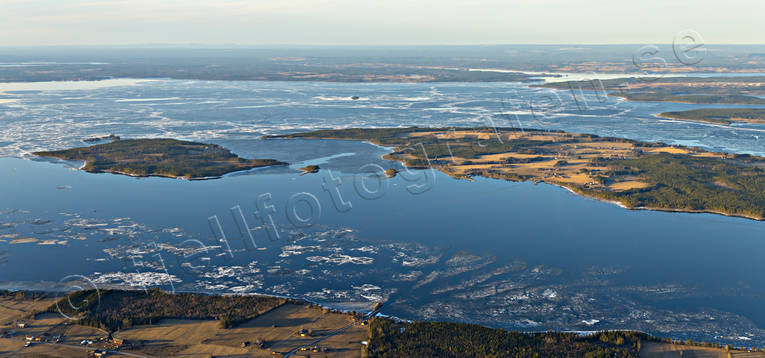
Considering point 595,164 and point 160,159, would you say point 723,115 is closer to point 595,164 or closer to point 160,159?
point 595,164

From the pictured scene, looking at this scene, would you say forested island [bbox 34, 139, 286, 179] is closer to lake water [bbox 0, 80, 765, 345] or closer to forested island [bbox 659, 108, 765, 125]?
lake water [bbox 0, 80, 765, 345]

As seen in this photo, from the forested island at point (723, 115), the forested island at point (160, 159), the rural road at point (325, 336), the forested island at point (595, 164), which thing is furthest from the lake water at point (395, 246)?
the forested island at point (723, 115)

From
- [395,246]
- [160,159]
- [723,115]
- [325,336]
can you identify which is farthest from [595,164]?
[723,115]

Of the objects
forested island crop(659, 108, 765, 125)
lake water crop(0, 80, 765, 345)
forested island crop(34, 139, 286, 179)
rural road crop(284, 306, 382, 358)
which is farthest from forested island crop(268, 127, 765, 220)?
forested island crop(659, 108, 765, 125)

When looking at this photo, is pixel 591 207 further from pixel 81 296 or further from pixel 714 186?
pixel 81 296

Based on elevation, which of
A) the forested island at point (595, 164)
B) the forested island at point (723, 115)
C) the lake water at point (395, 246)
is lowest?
the lake water at point (395, 246)

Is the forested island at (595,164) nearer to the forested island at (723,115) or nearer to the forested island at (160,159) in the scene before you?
the forested island at (160,159)

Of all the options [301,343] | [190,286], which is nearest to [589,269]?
[301,343]
